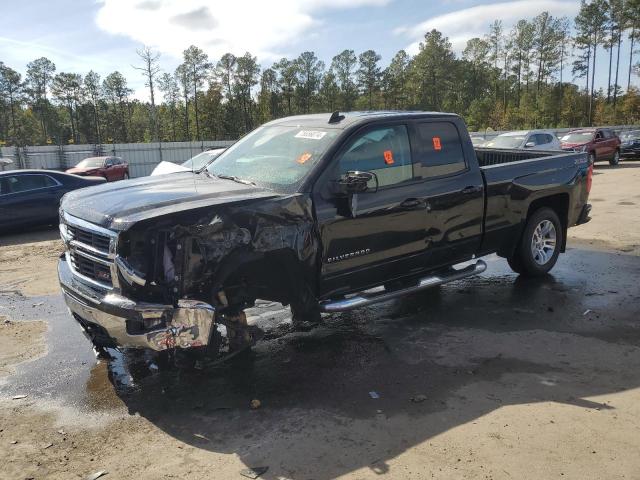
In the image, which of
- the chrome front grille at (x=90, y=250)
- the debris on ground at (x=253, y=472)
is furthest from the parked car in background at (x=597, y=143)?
the debris on ground at (x=253, y=472)

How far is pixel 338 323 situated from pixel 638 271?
14.4 ft

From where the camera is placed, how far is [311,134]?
5.07m

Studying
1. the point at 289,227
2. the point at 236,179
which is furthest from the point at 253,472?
the point at 236,179

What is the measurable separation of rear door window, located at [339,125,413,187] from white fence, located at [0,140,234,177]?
106 ft

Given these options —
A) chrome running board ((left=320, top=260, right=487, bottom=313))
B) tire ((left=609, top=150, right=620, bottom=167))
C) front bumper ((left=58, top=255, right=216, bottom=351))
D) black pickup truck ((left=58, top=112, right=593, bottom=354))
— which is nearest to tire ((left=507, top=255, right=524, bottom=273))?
black pickup truck ((left=58, top=112, right=593, bottom=354))

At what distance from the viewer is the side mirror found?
438 centimetres

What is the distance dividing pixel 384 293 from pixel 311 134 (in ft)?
5.26

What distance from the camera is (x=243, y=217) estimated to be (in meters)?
4.00

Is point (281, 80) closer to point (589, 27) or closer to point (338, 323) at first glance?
point (589, 27)

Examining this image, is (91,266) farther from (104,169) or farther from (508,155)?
(104,169)

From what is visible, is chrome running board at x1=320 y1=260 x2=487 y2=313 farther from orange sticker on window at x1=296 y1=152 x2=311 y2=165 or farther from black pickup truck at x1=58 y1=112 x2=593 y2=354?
orange sticker on window at x1=296 y1=152 x2=311 y2=165

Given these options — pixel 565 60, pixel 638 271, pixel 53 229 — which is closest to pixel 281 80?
pixel 565 60

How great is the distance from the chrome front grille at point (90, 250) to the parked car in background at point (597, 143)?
23.2m

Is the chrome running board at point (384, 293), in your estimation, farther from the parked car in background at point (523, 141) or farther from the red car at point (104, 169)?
the red car at point (104, 169)
